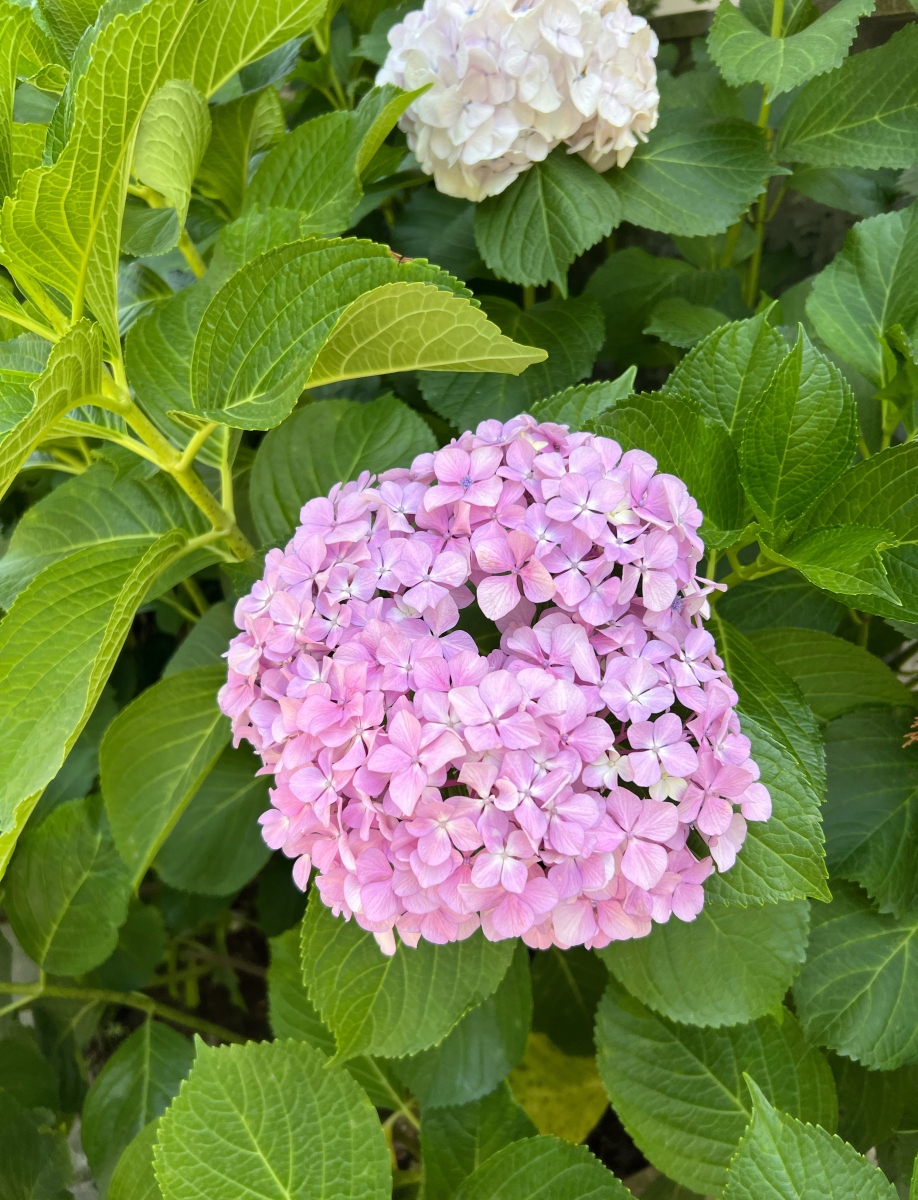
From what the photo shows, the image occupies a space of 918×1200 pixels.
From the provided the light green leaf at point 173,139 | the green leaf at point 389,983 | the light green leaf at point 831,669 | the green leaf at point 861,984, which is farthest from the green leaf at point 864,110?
the green leaf at point 389,983

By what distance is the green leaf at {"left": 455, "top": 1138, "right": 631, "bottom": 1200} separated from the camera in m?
0.62

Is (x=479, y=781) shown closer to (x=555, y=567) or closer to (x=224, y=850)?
(x=555, y=567)

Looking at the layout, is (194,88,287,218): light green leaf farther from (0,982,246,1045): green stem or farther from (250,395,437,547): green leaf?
(0,982,246,1045): green stem

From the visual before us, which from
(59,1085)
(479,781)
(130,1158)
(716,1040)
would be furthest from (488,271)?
(59,1085)

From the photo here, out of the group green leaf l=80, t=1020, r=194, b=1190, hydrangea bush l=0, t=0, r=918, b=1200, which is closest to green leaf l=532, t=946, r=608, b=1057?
hydrangea bush l=0, t=0, r=918, b=1200

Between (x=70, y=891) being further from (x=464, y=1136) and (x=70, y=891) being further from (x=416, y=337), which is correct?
(x=416, y=337)

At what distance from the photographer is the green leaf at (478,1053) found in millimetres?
736

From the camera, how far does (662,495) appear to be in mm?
521

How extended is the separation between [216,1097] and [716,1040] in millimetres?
397

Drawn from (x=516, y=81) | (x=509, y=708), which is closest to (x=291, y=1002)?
(x=509, y=708)

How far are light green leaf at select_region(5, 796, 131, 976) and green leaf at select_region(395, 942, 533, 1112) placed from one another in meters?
0.32

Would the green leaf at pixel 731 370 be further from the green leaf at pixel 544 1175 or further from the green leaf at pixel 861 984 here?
the green leaf at pixel 544 1175

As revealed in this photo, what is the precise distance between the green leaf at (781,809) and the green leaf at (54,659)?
0.41 metres

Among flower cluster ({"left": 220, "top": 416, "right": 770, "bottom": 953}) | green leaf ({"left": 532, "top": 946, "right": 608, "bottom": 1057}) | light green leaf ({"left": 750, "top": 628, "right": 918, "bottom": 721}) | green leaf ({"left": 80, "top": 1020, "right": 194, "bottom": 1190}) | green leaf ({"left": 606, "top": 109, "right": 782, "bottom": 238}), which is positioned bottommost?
green leaf ({"left": 532, "top": 946, "right": 608, "bottom": 1057})
